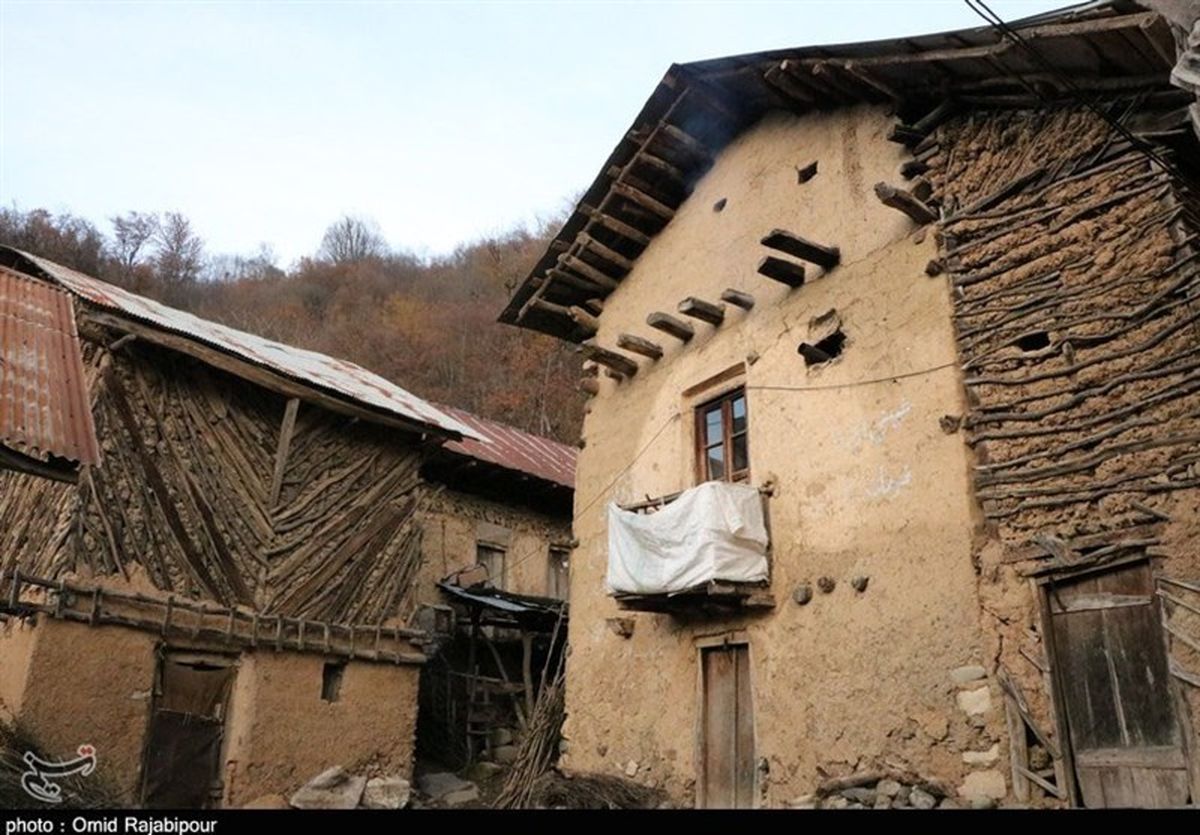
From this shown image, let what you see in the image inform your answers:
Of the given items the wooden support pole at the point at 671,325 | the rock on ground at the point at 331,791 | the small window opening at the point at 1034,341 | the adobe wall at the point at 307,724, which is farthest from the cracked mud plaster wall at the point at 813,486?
the adobe wall at the point at 307,724

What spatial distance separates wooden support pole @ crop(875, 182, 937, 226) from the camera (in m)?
8.05

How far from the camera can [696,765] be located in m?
9.01

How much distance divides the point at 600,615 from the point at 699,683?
1.92 meters

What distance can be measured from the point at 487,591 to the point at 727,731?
287 inches

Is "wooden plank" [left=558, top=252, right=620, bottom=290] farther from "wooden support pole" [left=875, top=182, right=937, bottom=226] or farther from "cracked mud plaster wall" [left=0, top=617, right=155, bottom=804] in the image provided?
"cracked mud plaster wall" [left=0, top=617, right=155, bottom=804]

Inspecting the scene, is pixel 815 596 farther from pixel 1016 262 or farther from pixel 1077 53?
pixel 1077 53

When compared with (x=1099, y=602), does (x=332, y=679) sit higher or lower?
lower

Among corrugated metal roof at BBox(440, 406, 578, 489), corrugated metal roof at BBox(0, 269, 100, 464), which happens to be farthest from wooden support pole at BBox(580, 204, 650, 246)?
corrugated metal roof at BBox(0, 269, 100, 464)

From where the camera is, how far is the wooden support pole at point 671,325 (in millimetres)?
10609

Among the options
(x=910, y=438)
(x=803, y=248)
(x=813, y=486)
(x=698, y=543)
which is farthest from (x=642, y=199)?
(x=910, y=438)

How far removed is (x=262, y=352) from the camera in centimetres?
1336

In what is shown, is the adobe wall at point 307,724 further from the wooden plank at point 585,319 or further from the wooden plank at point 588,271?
the wooden plank at point 588,271

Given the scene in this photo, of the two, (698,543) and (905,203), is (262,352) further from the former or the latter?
(905,203)

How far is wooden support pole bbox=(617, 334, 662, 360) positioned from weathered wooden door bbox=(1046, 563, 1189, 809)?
5653mm
